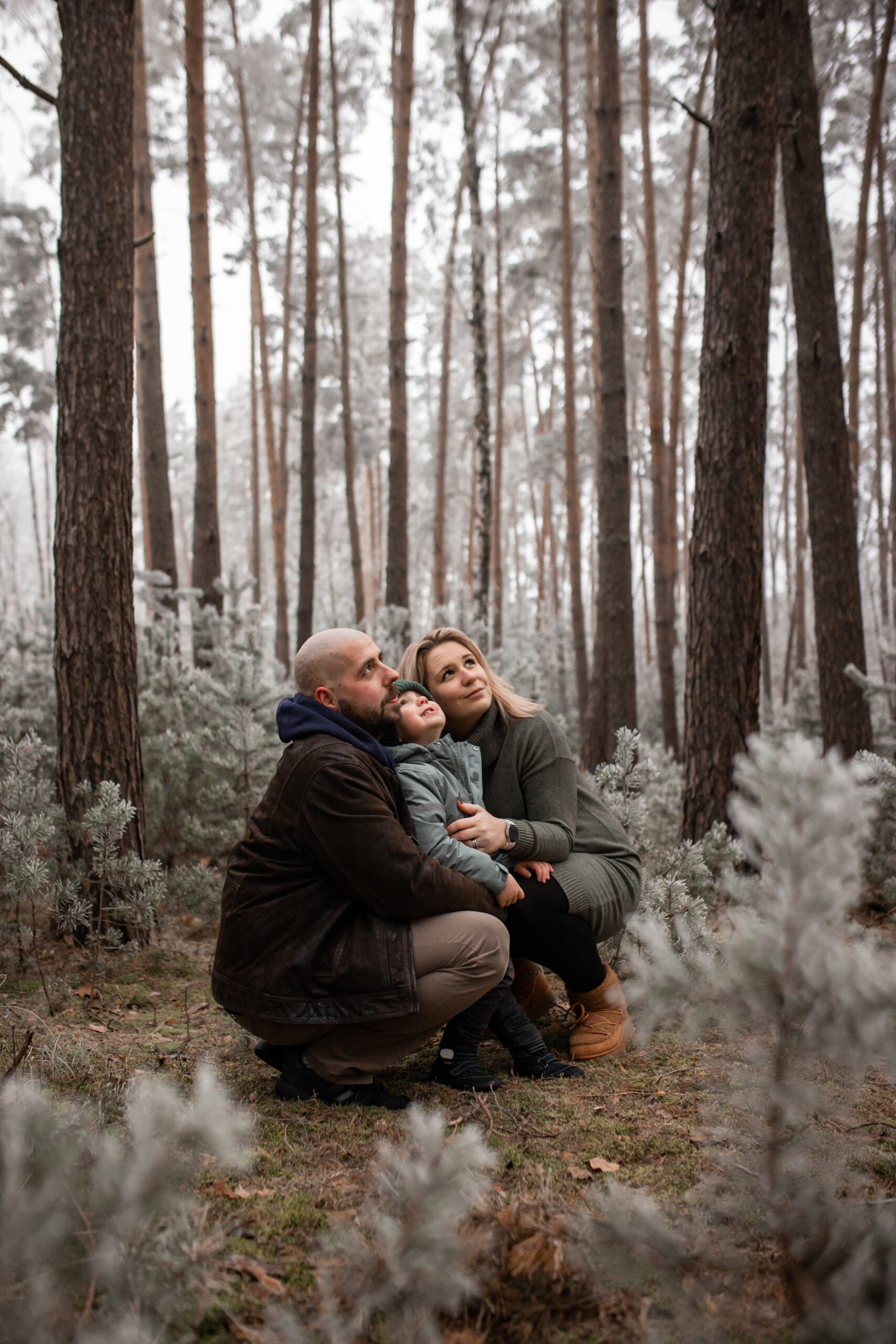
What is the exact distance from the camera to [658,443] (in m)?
12.0

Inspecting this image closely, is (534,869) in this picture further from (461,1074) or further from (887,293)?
(887,293)

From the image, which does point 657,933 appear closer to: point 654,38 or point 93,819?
point 93,819

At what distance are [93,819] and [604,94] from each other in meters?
8.61

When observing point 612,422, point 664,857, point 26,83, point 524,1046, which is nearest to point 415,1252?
point 524,1046

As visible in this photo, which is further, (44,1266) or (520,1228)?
(520,1228)

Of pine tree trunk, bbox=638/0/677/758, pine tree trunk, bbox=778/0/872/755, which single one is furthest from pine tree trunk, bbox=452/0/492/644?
pine tree trunk, bbox=778/0/872/755

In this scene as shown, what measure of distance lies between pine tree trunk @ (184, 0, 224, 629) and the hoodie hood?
21.7ft

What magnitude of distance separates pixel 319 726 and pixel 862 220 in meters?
12.2

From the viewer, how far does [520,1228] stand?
5.92 feet

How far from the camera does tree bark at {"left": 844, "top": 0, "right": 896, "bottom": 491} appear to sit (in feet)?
32.1

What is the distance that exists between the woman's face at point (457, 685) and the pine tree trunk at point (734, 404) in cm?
217

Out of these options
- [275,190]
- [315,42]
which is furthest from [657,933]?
[275,190]

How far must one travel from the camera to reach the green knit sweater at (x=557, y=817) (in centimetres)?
314

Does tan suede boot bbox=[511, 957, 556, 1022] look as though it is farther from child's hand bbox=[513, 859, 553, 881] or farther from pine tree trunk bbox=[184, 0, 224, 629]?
pine tree trunk bbox=[184, 0, 224, 629]
